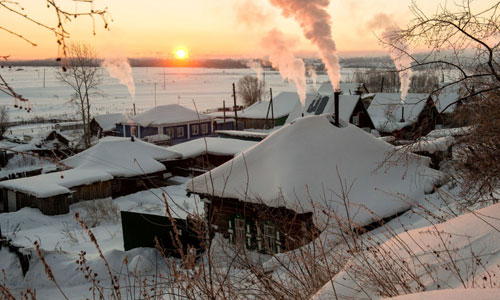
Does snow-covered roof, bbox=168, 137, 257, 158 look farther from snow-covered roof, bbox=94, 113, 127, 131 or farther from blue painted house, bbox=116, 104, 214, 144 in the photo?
snow-covered roof, bbox=94, 113, 127, 131

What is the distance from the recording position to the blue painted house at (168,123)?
136 ft

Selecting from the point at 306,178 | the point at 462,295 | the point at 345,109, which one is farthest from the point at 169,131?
the point at 462,295

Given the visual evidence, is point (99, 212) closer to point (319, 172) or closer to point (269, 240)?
point (269, 240)

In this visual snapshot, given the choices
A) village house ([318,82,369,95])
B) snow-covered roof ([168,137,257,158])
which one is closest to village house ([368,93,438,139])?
snow-covered roof ([168,137,257,158])

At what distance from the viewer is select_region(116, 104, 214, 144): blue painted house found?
136ft

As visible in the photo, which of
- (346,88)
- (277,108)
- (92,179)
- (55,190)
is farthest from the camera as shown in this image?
(346,88)

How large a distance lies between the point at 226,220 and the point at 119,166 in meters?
14.6

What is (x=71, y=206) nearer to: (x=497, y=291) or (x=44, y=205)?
(x=44, y=205)

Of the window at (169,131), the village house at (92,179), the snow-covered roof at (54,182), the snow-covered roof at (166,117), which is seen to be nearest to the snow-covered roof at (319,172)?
the village house at (92,179)

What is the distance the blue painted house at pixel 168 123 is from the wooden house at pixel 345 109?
32.5ft

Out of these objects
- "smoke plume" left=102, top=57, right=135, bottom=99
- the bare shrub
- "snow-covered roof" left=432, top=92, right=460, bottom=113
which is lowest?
the bare shrub

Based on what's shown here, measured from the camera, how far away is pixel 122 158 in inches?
1077

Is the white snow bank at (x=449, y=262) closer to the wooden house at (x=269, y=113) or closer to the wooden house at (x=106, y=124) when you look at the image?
the wooden house at (x=269, y=113)

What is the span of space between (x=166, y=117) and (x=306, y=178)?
104ft
